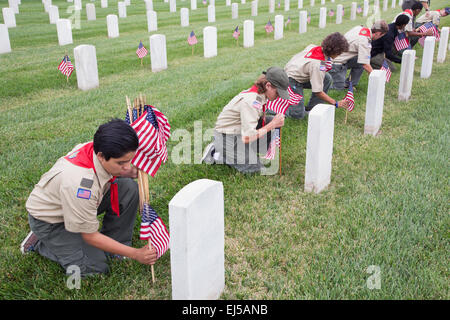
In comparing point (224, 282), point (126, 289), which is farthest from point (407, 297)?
point (126, 289)

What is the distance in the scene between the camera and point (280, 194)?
15.3ft

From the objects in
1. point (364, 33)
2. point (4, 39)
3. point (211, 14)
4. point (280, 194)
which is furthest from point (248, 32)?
point (280, 194)

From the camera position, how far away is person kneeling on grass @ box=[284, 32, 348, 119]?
6155 mm

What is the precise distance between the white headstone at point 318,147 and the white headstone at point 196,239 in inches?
73.6

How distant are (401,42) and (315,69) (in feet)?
15.4

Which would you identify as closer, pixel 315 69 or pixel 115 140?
pixel 115 140

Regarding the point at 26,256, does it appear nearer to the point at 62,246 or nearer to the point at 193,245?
the point at 62,246

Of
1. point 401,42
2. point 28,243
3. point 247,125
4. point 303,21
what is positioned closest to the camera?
point 28,243

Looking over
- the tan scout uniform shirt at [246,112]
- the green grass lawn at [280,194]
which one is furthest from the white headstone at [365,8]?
the tan scout uniform shirt at [246,112]

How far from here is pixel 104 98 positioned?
796 cm

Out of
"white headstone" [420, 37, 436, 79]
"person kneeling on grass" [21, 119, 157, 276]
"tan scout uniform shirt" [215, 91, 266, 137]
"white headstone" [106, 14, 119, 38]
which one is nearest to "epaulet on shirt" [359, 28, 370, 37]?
"white headstone" [420, 37, 436, 79]

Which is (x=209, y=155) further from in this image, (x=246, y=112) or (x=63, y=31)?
(x=63, y=31)

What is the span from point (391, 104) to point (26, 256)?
21.8 ft

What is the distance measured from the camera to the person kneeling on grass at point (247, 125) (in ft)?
14.8
